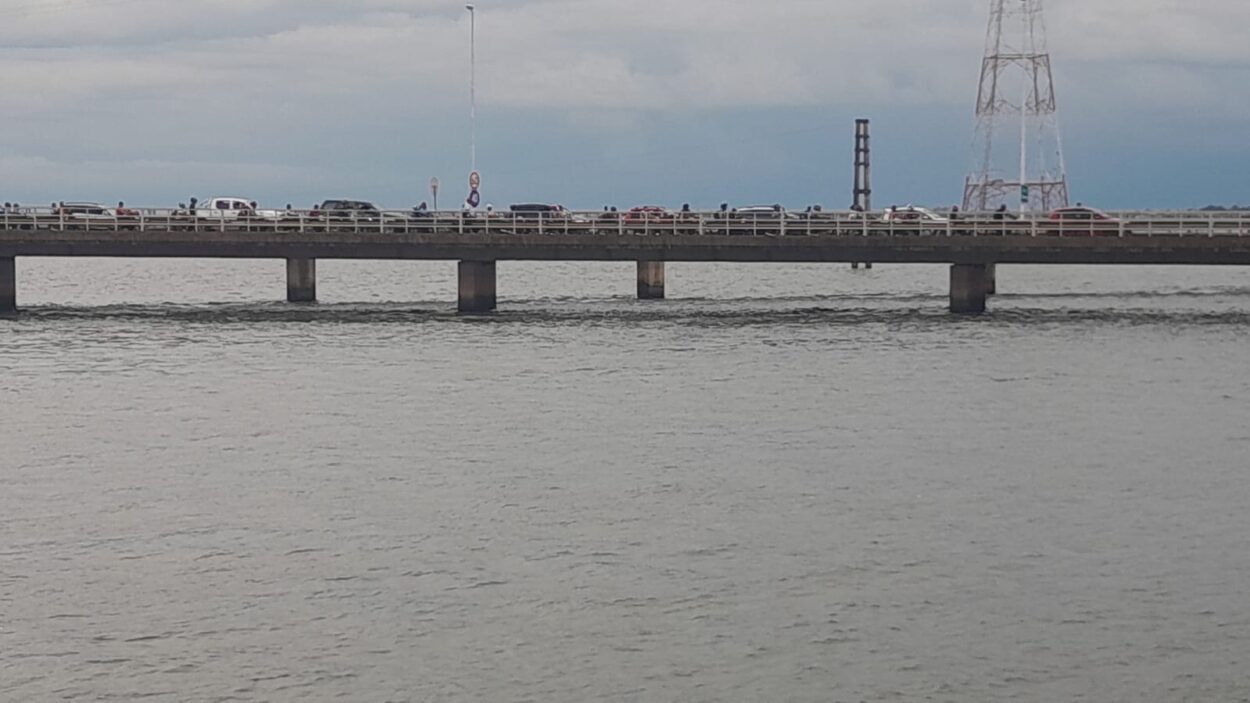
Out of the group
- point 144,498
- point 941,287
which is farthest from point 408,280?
point 144,498

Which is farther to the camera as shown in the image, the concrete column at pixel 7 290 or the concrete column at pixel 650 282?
the concrete column at pixel 650 282

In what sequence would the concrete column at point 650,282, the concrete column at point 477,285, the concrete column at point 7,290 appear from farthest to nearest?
the concrete column at point 650,282
the concrete column at point 7,290
the concrete column at point 477,285

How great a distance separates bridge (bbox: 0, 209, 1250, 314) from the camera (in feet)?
221

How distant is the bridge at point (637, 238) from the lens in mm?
67438

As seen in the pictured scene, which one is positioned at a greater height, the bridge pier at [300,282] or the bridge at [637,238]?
the bridge at [637,238]

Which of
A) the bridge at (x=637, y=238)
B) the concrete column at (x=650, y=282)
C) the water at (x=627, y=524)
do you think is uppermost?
the bridge at (x=637, y=238)

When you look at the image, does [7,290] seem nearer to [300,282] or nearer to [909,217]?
[300,282]

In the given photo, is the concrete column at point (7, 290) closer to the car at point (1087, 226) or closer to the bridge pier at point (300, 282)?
the bridge pier at point (300, 282)

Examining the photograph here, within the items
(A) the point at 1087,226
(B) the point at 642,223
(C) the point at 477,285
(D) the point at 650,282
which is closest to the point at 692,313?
(B) the point at 642,223

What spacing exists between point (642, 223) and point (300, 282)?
17.2 m

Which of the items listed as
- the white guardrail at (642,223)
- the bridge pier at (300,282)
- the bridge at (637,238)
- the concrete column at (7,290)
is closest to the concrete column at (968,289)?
the bridge at (637,238)

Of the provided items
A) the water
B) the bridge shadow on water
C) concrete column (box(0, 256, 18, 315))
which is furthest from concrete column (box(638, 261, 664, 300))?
the water

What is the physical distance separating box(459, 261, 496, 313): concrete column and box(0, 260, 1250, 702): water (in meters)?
14.7

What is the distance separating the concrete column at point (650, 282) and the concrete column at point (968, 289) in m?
17.3
